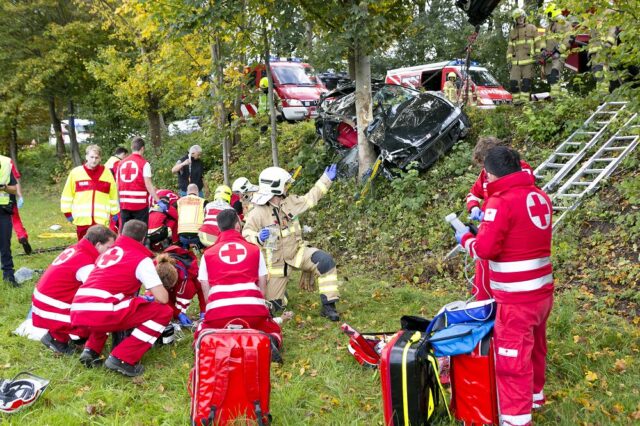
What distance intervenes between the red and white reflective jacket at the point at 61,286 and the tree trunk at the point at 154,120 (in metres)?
13.6

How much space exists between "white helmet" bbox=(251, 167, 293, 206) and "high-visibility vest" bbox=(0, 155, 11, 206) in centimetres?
381

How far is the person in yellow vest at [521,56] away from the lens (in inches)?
406

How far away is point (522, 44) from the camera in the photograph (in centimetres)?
1034

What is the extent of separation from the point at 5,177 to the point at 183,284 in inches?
145

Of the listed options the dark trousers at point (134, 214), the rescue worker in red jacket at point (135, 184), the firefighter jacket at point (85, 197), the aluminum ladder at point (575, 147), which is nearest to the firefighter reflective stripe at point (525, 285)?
the aluminum ladder at point (575, 147)

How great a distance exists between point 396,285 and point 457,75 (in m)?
9.07

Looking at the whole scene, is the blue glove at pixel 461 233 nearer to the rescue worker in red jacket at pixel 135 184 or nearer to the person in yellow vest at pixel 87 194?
the person in yellow vest at pixel 87 194

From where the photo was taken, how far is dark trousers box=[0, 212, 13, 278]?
738 cm

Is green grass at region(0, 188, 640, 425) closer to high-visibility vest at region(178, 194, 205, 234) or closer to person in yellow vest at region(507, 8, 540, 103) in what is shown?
high-visibility vest at region(178, 194, 205, 234)

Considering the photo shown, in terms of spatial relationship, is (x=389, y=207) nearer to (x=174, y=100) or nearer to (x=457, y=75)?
(x=457, y=75)

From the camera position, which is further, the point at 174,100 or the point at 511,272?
the point at 174,100

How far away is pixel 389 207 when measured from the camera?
9.36 metres

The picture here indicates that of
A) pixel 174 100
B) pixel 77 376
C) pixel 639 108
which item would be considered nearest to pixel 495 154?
pixel 639 108

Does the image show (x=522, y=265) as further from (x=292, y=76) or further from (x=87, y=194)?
(x=292, y=76)
